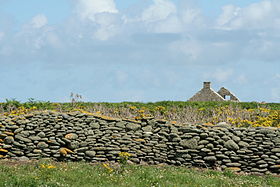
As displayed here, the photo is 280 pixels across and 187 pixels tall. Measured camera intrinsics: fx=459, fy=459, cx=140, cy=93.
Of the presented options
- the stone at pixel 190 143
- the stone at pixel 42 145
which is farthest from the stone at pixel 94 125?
the stone at pixel 190 143

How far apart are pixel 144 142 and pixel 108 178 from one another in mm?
3634

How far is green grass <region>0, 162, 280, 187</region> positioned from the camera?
34.4 feet

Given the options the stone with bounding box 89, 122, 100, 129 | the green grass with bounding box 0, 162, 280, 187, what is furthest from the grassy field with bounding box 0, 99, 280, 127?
the green grass with bounding box 0, 162, 280, 187

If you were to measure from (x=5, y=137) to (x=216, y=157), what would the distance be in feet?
22.8

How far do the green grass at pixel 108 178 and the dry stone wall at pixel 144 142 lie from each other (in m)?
1.24

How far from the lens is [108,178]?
11.1m

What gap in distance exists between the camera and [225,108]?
20000mm

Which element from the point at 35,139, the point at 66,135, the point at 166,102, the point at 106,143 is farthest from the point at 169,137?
the point at 166,102

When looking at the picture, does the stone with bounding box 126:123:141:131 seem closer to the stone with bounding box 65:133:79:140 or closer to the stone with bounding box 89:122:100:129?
the stone with bounding box 89:122:100:129

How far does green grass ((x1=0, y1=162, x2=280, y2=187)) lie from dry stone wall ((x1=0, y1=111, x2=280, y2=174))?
4.08 ft

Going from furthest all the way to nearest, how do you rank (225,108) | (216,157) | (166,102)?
1. (166,102)
2. (225,108)
3. (216,157)

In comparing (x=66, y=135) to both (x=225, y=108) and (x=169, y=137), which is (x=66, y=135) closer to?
(x=169, y=137)

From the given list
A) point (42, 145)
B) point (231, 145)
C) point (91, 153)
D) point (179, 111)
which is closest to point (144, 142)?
point (91, 153)

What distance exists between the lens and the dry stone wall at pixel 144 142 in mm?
14312
